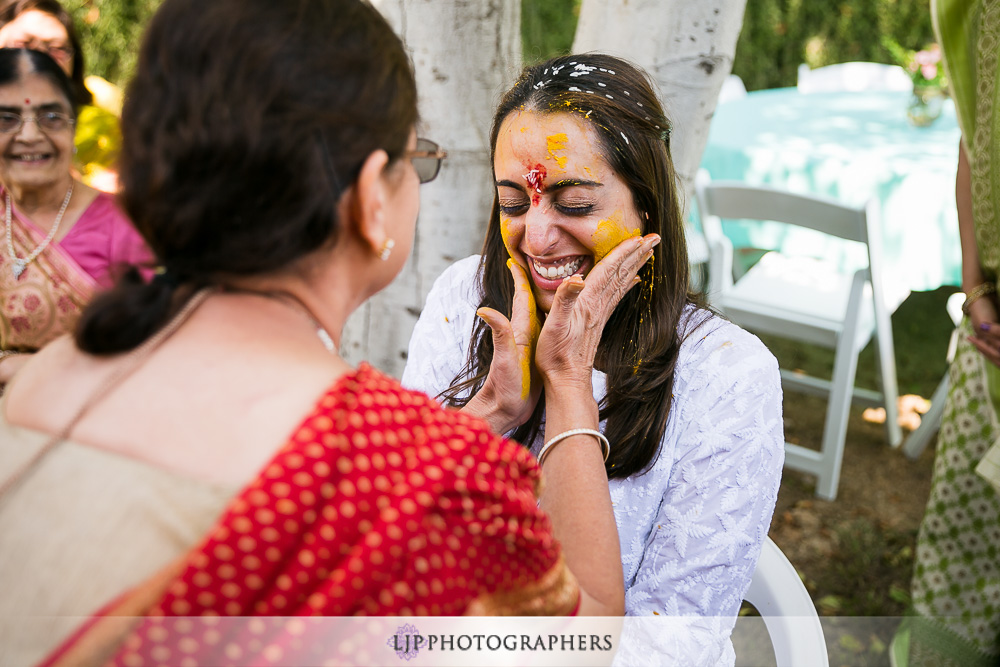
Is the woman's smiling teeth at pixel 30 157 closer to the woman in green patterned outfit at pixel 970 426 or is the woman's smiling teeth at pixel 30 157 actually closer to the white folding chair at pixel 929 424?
the woman in green patterned outfit at pixel 970 426

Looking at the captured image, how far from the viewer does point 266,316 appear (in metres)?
0.92

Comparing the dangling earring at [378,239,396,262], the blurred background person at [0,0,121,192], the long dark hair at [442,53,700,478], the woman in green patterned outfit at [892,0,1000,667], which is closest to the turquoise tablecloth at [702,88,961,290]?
the woman in green patterned outfit at [892,0,1000,667]

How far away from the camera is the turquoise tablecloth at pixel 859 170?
11.4ft

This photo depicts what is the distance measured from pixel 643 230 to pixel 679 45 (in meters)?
0.66

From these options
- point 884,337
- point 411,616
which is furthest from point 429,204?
point 884,337

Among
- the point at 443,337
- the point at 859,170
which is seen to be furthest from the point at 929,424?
the point at 443,337

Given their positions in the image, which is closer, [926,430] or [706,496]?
[706,496]

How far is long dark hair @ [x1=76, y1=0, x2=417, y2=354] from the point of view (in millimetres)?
832

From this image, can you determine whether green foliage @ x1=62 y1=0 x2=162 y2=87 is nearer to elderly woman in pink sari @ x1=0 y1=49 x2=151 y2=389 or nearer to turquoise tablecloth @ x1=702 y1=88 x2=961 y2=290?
elderly woman in pink sari @ x1=0 y1=49 x2=151 y2=389

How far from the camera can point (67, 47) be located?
292 centimetres

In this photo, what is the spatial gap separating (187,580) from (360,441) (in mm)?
225

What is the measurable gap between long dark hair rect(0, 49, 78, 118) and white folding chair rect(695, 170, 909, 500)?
2.56 metres

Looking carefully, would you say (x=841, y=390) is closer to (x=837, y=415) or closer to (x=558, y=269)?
(x=837, y=415)

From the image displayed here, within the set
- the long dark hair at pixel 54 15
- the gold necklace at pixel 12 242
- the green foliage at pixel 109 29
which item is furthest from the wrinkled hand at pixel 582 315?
the green foliage at pixel 109 29
